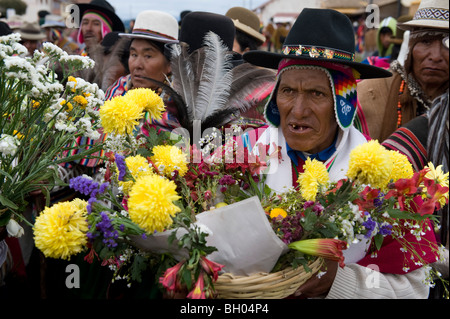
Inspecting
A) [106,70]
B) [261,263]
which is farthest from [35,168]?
[106,70]

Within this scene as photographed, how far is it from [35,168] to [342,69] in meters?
1.28

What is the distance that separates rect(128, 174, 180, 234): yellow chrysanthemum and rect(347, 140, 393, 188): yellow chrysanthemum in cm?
56

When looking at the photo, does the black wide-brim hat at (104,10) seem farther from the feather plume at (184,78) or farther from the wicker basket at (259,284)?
the wicker basket at (259,284)

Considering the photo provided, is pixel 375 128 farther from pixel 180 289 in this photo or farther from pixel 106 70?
pixel 180 289

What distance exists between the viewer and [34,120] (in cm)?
→ 175

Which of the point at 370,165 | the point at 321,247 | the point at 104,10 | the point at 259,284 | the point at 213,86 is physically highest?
the point at 104,10

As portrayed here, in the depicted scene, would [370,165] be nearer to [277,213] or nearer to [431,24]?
[277,213]

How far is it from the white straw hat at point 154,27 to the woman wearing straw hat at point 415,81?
1.48 meters

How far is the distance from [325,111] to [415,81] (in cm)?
152

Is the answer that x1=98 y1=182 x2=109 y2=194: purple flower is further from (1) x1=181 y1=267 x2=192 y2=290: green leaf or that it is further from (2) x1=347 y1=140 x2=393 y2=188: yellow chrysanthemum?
(2) x1=347 y1=140 x2=393 y2=188: yellow chrysanthemum

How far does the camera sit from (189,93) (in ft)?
7.11

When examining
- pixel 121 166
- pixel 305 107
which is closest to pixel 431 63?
pixel 305 107

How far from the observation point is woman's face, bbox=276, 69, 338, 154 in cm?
205

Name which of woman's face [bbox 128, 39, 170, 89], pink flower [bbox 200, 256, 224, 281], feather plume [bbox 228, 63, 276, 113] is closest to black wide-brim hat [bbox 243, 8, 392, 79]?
feather plume [bbox 228, 63, 276, 113]
